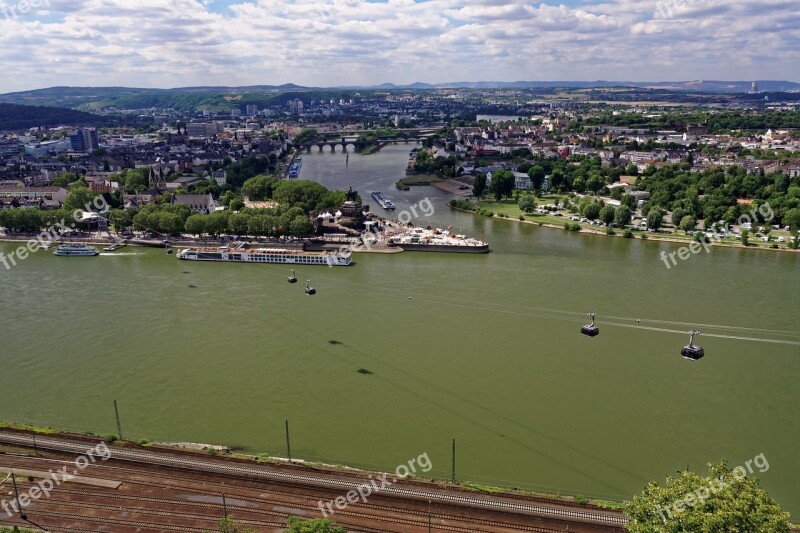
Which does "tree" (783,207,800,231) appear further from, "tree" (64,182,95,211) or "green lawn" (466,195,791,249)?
"tree" (64,182,95,211)

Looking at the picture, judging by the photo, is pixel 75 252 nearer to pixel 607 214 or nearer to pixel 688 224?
pixel 607 214

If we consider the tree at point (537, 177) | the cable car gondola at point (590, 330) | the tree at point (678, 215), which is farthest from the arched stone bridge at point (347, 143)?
the cable car gondola at point (590, 330)

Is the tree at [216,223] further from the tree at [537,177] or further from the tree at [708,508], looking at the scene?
the tree at [708,508]

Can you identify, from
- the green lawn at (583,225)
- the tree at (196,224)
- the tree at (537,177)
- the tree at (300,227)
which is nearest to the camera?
the green lawn at (583,225)

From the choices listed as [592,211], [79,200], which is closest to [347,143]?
[79,200]

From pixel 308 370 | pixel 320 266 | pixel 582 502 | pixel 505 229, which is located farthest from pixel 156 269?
pixel 582 502

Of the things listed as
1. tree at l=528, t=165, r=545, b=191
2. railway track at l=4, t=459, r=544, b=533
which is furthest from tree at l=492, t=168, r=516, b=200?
railway track at l=4, t=459, r=544, b=533

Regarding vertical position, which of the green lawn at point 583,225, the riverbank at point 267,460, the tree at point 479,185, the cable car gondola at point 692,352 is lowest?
the riverbank at point 267,460
